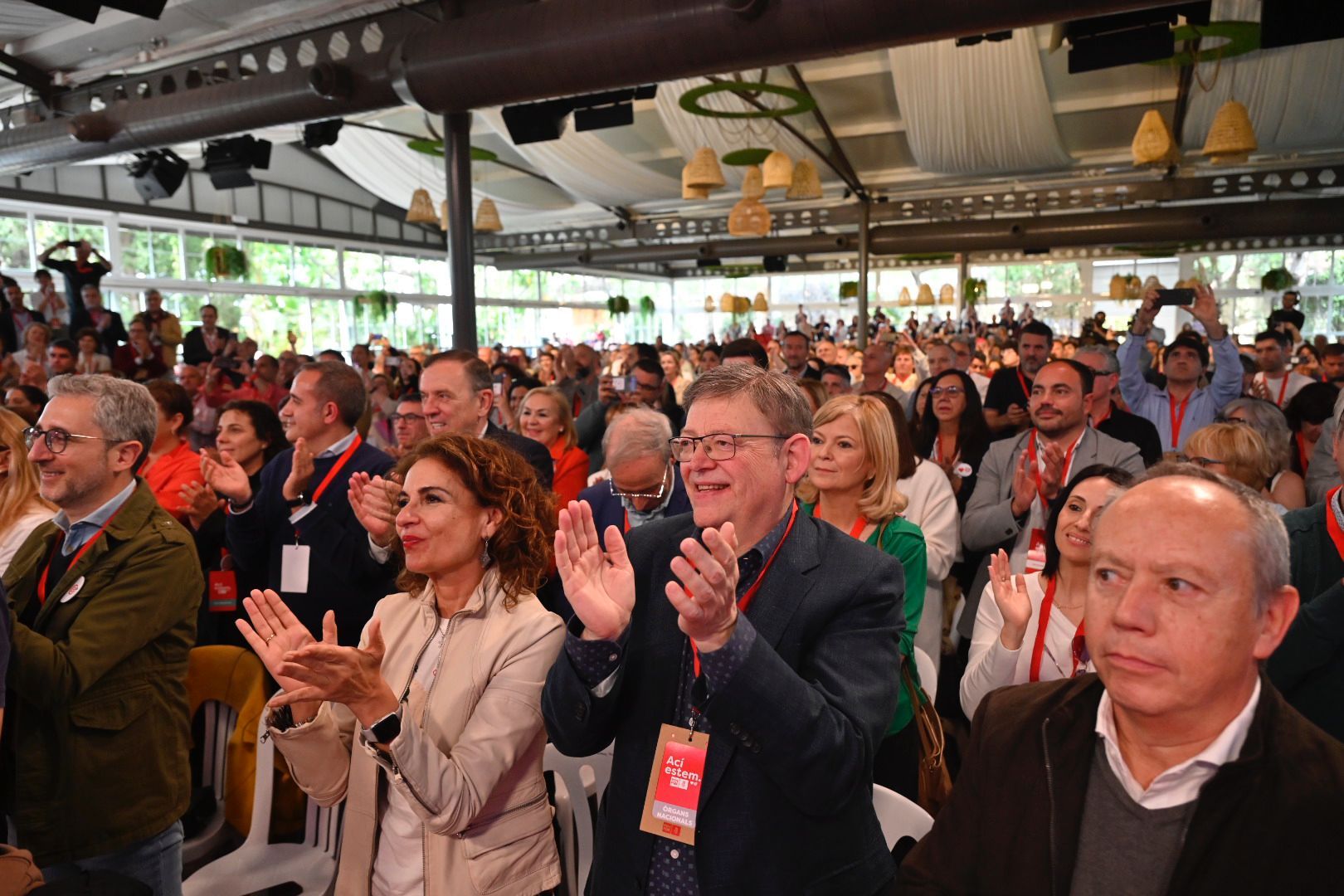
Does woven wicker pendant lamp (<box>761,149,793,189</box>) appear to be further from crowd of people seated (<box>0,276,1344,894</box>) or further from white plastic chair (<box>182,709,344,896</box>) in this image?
white plastic chair (<box>182,709,344,896</box>)

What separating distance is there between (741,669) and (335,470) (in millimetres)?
→ 2296

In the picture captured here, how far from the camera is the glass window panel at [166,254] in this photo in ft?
52.7

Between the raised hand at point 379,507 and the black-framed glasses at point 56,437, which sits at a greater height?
the black-framed glasses at point 56,437

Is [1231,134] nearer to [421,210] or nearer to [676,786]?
[676,786]

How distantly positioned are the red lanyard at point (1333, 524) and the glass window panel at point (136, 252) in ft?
57.8

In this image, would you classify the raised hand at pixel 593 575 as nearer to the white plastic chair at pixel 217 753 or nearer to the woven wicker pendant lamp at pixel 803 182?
the white plastic chair at pixel 217 753

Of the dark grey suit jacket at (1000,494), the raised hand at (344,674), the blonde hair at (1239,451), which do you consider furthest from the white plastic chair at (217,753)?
the blonde hair at (1239,451)

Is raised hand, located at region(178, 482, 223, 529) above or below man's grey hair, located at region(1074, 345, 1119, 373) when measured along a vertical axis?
below

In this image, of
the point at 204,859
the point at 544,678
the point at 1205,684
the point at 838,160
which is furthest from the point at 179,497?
the point at 838,160

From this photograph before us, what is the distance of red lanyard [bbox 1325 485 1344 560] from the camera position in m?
1.95

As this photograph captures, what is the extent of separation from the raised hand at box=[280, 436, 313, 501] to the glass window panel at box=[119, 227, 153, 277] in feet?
49.8

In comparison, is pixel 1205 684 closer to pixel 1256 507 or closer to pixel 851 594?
pixel 1256 507

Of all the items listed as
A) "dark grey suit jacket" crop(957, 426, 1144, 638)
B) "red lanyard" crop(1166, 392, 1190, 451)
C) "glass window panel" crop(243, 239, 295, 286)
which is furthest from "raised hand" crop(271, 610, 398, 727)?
"glass window panel" crop(243, 239, 295, 286)

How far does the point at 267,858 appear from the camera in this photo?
7.54 feet
